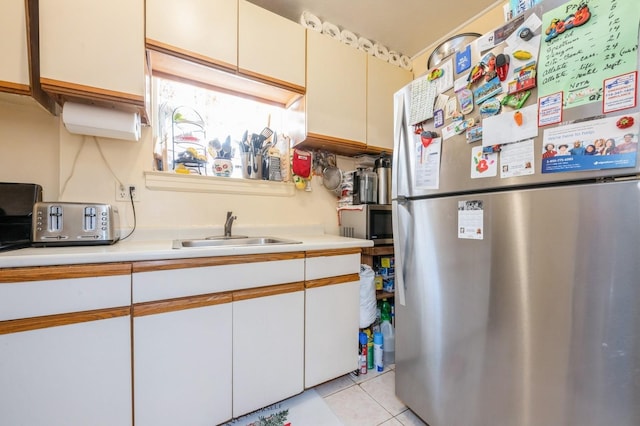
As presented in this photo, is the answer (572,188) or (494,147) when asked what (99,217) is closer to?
(494,147)

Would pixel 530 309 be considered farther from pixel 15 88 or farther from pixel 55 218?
pixel 15 88

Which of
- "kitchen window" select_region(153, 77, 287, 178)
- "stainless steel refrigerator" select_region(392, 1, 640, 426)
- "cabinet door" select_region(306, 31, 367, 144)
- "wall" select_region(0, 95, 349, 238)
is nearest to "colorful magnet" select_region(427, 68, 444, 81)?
"stainless steel refrigerator" select_region(392, 1, 640, 426)

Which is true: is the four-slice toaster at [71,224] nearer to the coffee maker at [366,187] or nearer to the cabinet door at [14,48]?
the cabinet door at [14,48]

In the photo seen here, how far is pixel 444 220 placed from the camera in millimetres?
1092

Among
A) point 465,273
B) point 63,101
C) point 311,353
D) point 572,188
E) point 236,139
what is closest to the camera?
point 572,188

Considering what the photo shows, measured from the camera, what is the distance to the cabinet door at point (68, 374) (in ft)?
2.78

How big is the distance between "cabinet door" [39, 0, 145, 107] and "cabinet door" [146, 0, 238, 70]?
0.07 m

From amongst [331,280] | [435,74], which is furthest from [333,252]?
[435,74]

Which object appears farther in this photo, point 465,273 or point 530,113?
point 465,273

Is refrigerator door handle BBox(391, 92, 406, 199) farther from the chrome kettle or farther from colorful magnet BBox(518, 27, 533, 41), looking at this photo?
the chrome kettle

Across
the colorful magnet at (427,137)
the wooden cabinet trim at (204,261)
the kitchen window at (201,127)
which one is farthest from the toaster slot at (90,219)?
the colorful magnet at (427,137)

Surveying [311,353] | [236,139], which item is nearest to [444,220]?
[311,353]

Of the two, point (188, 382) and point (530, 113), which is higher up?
point (530, 113)

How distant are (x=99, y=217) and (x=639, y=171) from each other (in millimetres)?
1928
